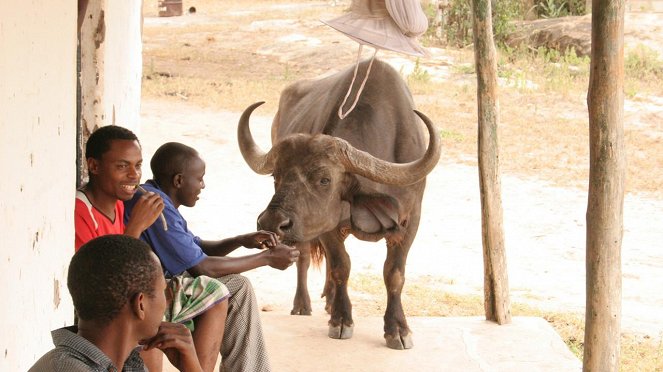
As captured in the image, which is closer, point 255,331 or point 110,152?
point 110,152

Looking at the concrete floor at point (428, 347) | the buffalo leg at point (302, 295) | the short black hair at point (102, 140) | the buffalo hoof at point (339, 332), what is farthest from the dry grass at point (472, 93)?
the short black hair at point (102, 140)

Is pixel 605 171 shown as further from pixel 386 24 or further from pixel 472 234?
pixel 472 234

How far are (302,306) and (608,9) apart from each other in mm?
3590

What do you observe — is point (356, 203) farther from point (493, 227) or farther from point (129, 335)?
point (129, 335)

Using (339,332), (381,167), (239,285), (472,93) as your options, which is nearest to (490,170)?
(381,167)

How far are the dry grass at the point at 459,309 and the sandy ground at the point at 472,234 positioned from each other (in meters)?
0.19

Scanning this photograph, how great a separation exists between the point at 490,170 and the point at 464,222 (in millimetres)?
3887

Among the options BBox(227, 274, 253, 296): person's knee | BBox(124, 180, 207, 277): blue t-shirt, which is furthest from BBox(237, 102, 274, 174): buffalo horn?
BBox(124, 180, 207, 277): blue t-shirt

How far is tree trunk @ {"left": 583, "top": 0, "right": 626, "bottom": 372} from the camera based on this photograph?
4.16m

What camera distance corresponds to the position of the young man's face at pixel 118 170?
3727 millimetres

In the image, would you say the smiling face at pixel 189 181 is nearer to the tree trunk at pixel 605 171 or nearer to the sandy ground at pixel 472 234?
the tree trunk at pixel 605 171

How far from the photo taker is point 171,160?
4.25 metres

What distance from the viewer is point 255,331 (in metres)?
4.30

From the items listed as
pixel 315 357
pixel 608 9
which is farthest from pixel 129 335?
pixel 315 357
